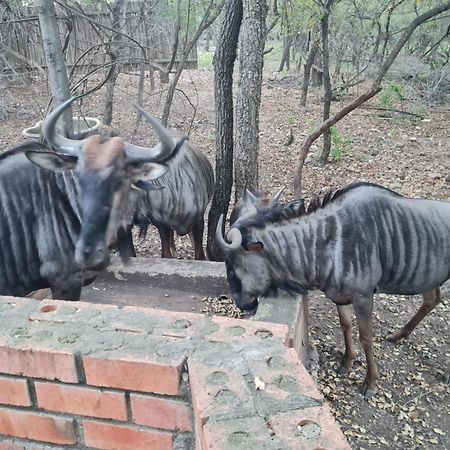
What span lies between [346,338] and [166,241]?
209 centimetres

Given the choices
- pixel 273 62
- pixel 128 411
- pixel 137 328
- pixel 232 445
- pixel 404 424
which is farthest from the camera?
pixel 273 62

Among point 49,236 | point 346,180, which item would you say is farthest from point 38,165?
point 346,180

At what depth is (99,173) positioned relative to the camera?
9.74 ft

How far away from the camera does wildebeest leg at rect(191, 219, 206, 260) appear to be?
520 centimetres

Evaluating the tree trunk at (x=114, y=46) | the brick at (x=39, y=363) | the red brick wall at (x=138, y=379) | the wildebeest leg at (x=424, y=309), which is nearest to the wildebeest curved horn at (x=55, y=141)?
the red brick wall at (x=138, y=379)

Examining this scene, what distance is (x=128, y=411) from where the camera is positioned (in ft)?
5.66

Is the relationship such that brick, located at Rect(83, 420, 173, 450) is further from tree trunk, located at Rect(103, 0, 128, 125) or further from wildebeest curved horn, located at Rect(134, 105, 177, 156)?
tree trunk, located at Rect(103, 0, 128, 125)

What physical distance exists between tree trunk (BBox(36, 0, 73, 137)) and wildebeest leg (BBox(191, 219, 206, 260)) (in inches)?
56.9

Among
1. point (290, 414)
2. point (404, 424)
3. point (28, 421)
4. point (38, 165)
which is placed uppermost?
point (38, 165)

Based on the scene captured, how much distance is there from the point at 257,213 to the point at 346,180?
4472 mm

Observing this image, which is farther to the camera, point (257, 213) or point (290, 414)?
point (257, 213)

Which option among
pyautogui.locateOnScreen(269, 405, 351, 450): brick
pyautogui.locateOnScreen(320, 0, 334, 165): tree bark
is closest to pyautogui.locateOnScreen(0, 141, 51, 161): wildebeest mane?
pyautogui.locateOnScreen(269, 405, 351, 450): brick

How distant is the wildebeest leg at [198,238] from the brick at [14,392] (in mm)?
3408

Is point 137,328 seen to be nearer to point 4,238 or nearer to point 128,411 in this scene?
point 128,411
